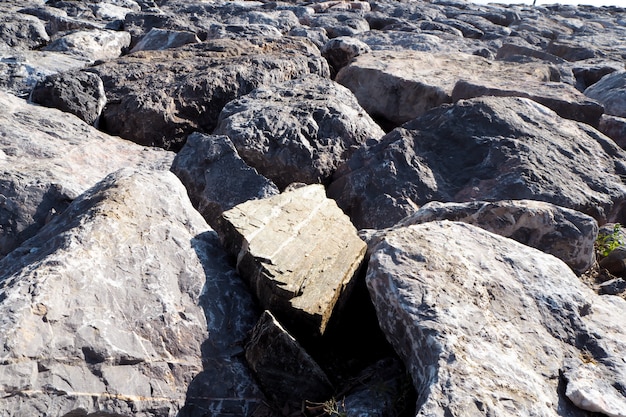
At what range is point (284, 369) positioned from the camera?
2.29 meters

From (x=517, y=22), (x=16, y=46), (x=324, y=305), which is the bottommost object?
(x=517, y=22)

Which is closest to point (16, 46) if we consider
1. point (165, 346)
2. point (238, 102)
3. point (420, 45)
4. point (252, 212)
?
point (238, 102)

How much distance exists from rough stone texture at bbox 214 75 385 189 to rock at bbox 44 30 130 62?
269 centimetres

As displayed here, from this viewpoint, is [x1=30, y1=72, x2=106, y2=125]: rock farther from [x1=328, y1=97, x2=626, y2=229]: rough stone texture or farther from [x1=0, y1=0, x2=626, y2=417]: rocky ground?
[x1=328, y1=97, x2=626, y2=229]: rough stone texture

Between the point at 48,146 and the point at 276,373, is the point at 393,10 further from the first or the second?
the point at 276,373

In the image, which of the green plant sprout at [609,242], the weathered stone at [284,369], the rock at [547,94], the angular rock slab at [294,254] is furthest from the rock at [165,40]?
the weathered stone at [284,369]

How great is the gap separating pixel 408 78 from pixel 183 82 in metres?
1.98

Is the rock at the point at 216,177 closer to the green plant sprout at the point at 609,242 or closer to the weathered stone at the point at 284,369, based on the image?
the weathered stone at the point at 284,369

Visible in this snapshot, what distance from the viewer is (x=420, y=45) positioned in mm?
8055

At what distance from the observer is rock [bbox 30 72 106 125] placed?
4273 mm

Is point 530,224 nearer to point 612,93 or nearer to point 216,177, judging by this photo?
point 216,177

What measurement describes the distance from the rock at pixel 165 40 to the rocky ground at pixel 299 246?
1.36 m

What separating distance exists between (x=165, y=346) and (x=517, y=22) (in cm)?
1462

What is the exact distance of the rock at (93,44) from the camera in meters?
6.47
